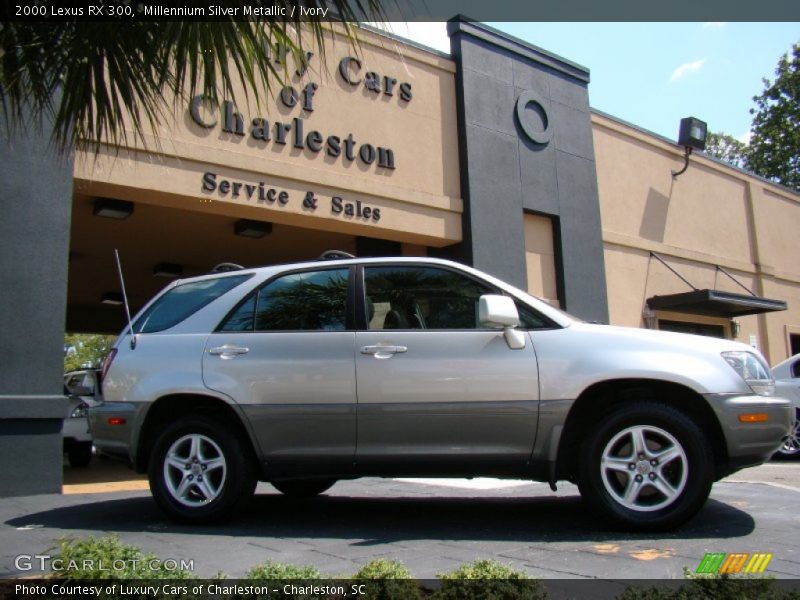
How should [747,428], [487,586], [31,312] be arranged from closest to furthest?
[487,586] < [747,428] < [31,312]

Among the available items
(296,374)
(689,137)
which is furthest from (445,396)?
(689,137)

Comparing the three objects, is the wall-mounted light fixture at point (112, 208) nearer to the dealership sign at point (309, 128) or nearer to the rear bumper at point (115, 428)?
the dealership sign at point (309, 128)

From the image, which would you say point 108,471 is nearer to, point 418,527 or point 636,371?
point 418,527

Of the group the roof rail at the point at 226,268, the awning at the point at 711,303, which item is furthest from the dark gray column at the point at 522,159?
the roof rail at the point at 226,268

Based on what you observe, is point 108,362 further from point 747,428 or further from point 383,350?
point 747,428

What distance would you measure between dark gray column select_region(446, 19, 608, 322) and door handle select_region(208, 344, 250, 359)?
22.3 feet

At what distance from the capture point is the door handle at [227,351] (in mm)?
5281

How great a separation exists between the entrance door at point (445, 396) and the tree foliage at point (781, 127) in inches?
1295

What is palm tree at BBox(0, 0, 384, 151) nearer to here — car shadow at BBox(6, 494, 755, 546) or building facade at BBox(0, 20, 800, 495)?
building facade at BBox(0, 20, 800, 495)

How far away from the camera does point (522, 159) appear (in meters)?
12.9

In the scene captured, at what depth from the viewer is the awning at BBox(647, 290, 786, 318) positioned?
14680mm

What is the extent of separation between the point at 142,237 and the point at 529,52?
742 cm

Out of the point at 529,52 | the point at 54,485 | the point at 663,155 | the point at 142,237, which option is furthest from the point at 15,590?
the point at 663,155

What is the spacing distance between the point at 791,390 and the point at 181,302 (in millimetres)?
9030
